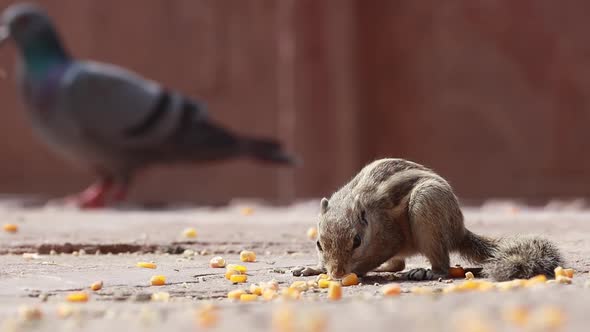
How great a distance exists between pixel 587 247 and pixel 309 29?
22.2 ft

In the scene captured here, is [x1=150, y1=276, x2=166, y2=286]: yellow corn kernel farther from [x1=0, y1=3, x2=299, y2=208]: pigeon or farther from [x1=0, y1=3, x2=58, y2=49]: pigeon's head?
[x1=0, y1=3, x2=58, y2=49]: pigeon's head

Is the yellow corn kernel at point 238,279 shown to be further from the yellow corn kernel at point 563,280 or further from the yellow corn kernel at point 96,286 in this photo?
the yellow corn kernel at point 563,280

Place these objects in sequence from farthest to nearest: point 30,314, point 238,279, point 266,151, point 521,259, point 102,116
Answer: point 266,151
point 102,116
point 238,279
point 521,259
point 30,314

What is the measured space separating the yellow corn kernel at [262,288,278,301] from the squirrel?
0.49 metres

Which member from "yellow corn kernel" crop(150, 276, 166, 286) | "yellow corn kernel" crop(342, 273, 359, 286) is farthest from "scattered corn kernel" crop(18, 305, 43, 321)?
"yellow corn kernel" crop(342, 273, 359, 286)

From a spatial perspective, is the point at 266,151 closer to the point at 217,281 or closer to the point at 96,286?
the point at 217,281

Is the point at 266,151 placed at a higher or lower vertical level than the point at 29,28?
lower

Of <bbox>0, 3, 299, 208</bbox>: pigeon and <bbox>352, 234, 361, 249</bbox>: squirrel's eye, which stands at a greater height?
<bbox>0, 3, 299, 208</bbox>: pigeon

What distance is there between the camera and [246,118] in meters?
11.1

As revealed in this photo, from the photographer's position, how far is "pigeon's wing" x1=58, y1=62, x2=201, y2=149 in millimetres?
8531

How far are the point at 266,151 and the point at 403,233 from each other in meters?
6.20

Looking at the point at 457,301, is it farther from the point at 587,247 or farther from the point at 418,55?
the point at 418,55

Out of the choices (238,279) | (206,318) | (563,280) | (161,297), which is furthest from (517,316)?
(238,279)

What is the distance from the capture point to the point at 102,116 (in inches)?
336
